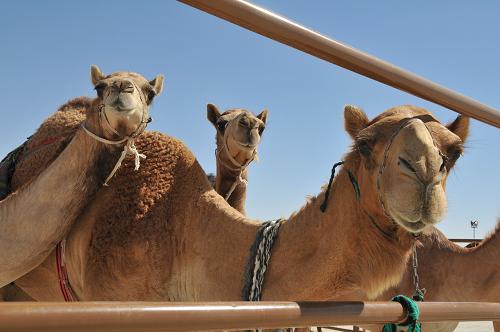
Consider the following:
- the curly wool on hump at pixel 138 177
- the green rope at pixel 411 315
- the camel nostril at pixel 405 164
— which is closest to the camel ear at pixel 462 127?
the camel nostril at pixel 405 164

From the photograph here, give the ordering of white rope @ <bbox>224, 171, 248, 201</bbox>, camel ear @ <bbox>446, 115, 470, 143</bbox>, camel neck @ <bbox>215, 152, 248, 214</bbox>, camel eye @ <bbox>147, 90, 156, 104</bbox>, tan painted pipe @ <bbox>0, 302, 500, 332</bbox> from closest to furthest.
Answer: tan painted pipe @ <bbox>0, 302, 500, 332</bbox> → camel ear @ <bbox>446, 115, 470, 143</bbox> → camel eye @ <bbox>147, 90, 156, 104</bbox> → white rope @ <bbox>224, 171, 248, 201</bbox> → camel neck @ <bbox>215, 152, 248, 214</bbox>

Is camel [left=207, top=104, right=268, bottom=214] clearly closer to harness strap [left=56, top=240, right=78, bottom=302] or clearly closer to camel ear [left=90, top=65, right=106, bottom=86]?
camel ear [left=90, top=65, right=106, bottom=86]

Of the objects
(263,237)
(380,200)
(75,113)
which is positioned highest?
(75,113)

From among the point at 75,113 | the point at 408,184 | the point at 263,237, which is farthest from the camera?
the point at 75,113

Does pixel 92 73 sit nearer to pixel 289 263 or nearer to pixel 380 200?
pixel 289 263

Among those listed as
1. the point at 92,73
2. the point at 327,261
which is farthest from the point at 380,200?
the point at 92,73

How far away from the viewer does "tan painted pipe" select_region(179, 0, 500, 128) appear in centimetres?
189

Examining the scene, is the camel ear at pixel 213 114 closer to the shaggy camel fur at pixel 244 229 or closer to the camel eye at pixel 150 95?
the shaggy camel fur at pixel 244 229

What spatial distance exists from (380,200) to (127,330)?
1618 millimetres

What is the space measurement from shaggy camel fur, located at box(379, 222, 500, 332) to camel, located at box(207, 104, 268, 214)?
5.69 ft

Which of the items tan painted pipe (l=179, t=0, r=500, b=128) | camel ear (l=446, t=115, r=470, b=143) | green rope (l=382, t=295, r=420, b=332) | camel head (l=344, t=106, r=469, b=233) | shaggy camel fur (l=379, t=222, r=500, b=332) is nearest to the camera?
green rope (l=382, t=295, r=420, b=332)

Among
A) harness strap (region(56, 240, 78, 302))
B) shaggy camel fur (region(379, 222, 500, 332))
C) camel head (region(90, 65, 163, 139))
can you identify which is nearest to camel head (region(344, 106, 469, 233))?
camel head (region(90, 65, 163, 139))

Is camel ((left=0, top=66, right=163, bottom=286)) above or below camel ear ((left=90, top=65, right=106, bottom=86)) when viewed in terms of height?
below

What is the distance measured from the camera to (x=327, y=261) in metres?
2.82
